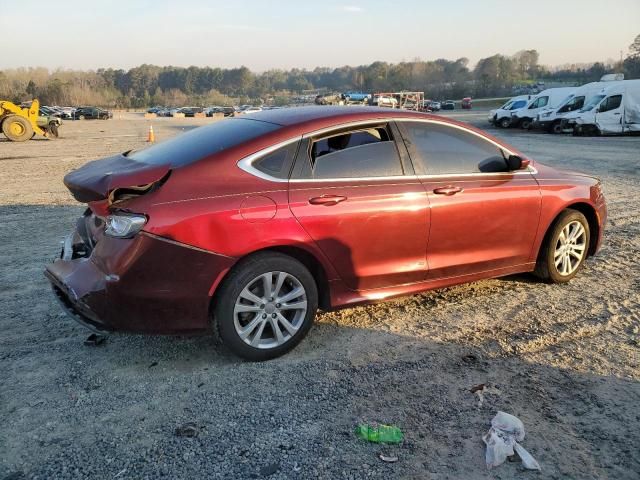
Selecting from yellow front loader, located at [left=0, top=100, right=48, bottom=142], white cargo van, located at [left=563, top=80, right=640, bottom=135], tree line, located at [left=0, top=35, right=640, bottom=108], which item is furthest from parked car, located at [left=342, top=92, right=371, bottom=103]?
tree line, located at [left=0, top=35, right=640, bottom=108]

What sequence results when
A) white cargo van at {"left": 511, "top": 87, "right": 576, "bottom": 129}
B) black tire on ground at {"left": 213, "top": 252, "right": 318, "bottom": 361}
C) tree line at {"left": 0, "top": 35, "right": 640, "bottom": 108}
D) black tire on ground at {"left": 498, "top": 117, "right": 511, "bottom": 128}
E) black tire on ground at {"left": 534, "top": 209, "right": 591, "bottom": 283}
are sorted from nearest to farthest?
black tire on ground at {"left": 213, "top": 252, "right": 318, "bottom": 361} → black tire on ground at {"left": 534, "top": 209, "right": 591, "bottom": 283} → white cargo van at {"left": 511, "top": 87, "right": 576, "bottom": 129} → black tire on ground at {"left": 498, "top": 117, "right": 511, "bottom": 128} → tree line at {"left": 0, "top": 35, "right": 640, "bottom": 108}

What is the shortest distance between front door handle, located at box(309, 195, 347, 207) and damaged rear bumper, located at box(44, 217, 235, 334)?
715 mm

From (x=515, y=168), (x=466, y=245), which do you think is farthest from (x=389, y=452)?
(x=515, y=168)

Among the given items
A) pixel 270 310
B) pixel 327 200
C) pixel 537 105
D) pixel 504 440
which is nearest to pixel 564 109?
pixel 537 105

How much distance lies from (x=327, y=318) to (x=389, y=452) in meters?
1.75

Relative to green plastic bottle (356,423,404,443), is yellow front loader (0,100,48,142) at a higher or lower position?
higher

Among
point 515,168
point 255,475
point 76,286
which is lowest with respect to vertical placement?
point 255,475

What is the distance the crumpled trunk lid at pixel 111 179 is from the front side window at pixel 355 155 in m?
1.05

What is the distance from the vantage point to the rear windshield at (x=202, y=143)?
3.68 meters

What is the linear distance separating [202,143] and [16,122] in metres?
24.5

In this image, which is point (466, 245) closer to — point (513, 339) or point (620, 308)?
point (513, 339)

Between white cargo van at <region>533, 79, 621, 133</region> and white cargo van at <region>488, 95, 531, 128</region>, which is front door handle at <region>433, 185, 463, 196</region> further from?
white cargo van at <region>488, 95, 531, 128</region>

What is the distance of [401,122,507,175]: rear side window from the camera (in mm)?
4262

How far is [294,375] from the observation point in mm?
3539
